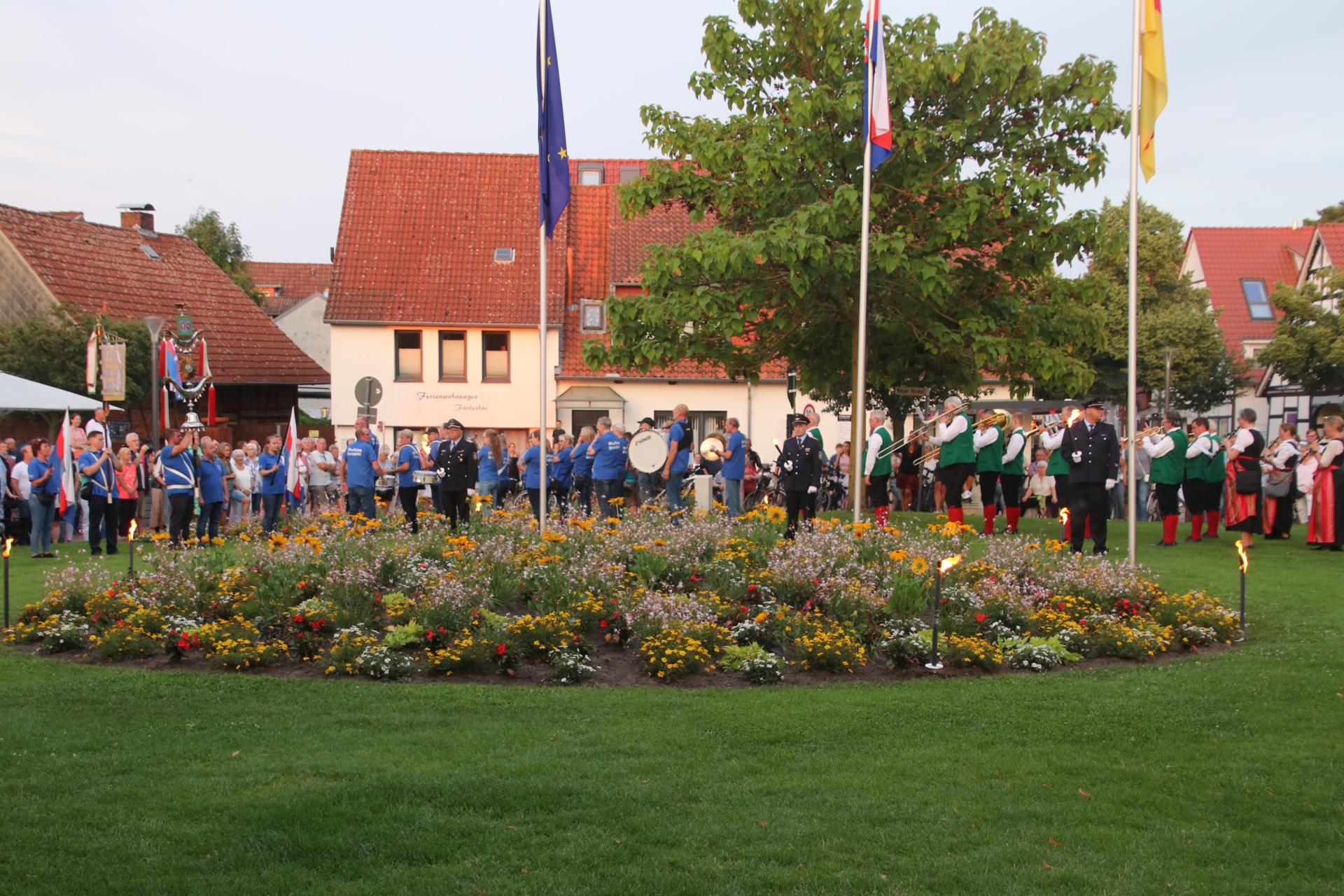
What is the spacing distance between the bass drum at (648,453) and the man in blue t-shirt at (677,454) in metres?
0.19

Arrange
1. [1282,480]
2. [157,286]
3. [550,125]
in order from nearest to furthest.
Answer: [550,125], [1282,480], [157,286]

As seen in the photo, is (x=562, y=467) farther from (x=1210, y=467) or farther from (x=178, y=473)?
A: (x=1210, y=467)

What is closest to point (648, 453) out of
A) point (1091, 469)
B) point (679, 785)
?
point (1091, 469)

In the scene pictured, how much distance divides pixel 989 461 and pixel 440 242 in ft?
92.3

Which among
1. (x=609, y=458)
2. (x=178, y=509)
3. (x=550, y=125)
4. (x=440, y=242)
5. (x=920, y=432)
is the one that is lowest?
(x=178, y=509)

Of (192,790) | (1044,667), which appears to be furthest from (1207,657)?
(192,790)

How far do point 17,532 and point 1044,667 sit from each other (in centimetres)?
1828

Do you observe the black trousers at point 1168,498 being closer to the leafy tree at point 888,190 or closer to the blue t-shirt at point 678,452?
the leafy tree at point 888,190

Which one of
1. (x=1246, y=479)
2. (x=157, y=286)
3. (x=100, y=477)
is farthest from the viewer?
(x=157, y=286)

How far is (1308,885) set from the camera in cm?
532

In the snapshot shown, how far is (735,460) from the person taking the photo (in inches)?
815

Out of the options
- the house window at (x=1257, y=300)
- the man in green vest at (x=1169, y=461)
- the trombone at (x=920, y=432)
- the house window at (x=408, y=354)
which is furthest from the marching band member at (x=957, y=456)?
the house window at (x=1257, y=300)

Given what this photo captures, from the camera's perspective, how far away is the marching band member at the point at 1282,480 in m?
18.8

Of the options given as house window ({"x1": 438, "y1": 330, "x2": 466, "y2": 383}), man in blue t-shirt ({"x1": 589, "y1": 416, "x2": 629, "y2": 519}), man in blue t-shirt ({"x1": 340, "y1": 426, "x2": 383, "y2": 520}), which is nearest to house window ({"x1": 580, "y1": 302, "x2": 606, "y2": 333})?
house window ({"x1": 438, "y1": 330, "x2": 466, "y2": 383})
